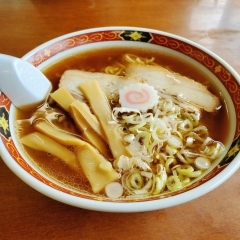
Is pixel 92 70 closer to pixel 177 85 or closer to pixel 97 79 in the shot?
pixel 97 79

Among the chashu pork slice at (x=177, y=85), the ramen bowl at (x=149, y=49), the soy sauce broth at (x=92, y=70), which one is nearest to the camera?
the ramen bowl at (x=149, y=49)

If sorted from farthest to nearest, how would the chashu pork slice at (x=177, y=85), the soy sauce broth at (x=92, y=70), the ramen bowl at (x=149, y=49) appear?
the chashu pork slice at (x=177, y=85) < the soy sauce broth at (x=92, y=70) < the ramen bowl at (x=149, y=49)

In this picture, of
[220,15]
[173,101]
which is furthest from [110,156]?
[220,15]

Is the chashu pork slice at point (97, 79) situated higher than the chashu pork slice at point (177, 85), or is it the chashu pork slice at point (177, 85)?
the chashu pork slice at point (177, 85)

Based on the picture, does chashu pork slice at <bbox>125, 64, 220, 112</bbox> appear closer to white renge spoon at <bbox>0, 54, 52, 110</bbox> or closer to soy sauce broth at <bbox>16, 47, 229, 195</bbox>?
soy sauce broth at <bbox>16, 47, 229, 195</bbox>

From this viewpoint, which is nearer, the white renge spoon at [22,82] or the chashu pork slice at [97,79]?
the white renge spoon at [22,82]

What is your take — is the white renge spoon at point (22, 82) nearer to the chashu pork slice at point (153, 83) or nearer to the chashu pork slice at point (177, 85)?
the chashu pork slice at point (153, 83)

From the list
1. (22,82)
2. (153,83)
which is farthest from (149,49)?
(22,82)

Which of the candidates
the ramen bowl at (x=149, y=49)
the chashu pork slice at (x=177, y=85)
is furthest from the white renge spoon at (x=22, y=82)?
the chashu pork slice at (x=177, y=85)
